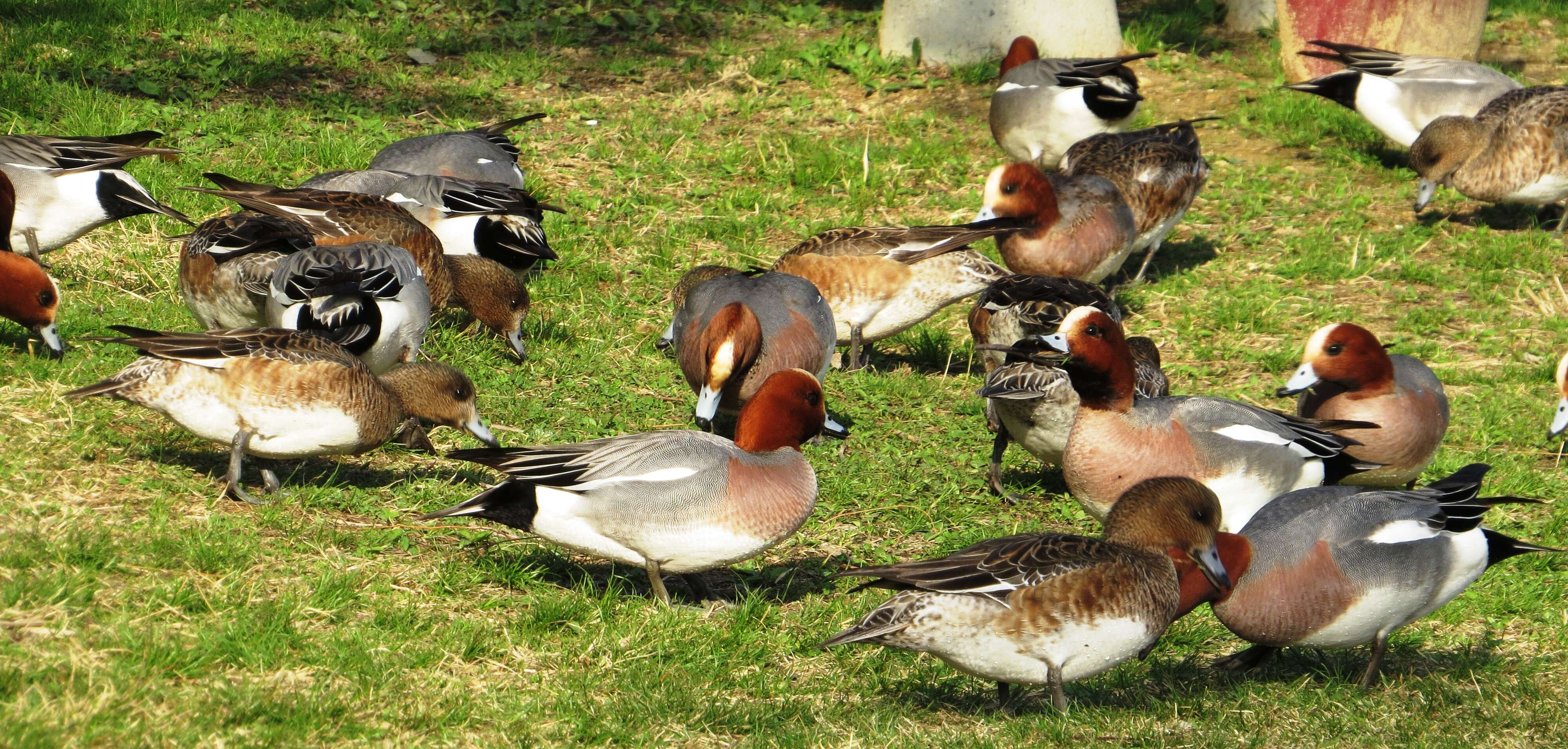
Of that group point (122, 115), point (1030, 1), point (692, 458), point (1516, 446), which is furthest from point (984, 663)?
point (1030, 1)

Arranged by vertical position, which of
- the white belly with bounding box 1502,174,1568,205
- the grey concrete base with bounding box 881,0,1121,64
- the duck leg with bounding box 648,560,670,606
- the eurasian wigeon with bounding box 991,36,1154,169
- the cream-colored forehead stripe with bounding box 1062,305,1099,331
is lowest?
the duck leg with bounding box 648,560,670,606

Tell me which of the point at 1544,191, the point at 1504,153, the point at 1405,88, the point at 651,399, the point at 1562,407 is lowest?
the point at 651,399

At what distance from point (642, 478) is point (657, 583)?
1.18ft

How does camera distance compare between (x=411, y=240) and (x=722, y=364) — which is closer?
(x=722, y=364)

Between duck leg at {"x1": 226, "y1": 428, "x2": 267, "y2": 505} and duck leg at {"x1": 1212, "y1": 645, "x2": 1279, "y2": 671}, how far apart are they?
122 inches

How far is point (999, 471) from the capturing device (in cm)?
555

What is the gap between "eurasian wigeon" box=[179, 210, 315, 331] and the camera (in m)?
5.65

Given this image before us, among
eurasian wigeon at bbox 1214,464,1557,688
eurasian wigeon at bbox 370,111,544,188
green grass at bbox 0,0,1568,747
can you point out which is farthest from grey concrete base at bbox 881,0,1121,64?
eurasian wigeon at bbox 1214,464,1557,688

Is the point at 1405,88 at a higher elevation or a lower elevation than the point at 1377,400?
higher

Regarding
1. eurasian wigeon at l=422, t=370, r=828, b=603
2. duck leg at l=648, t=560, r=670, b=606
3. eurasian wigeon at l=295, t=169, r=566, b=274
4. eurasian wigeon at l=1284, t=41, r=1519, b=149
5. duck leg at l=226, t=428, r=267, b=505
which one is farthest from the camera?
eurasian wigeon at l=1284, t=41, r=1519, b=149

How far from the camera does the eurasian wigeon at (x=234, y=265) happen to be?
18.5ft

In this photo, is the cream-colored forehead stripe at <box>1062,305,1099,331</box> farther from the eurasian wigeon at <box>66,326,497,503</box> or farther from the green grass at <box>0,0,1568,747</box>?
the eurasian wigeon at <box>66,326,497,503</box>

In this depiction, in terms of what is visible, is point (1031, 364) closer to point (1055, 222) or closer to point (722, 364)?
point (722, 364)

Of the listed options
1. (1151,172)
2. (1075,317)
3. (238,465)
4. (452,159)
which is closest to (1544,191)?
(1151,172)
